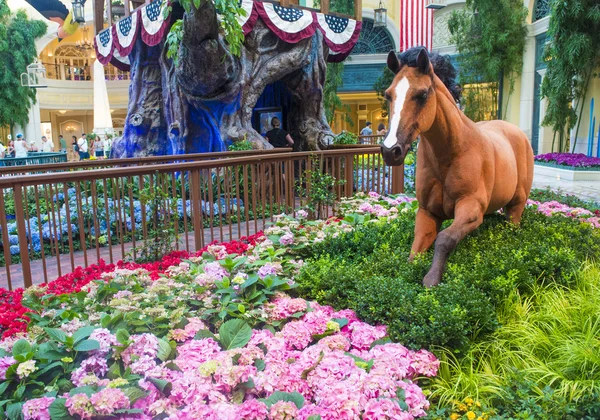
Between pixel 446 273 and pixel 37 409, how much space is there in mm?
2563

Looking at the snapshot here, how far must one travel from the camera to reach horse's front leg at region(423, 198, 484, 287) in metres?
3.55

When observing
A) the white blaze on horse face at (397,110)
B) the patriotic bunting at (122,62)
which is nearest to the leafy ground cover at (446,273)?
the white blaze on horse face at (397,110)

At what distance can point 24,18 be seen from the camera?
27.8m

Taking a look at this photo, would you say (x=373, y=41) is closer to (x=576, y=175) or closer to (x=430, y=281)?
(x=576, y=175)

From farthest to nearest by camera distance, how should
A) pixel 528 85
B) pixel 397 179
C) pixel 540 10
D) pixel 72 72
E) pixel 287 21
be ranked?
1. pixel 72 72
2. pixel 528 85
3. pixel 540 10
4. pixel 287 21
5. pixel 397 179

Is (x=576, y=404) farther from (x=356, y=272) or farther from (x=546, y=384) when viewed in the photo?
(x=356, y=272)

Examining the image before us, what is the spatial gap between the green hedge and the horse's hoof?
5 centimetres

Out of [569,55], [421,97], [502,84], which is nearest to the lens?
[421,97]

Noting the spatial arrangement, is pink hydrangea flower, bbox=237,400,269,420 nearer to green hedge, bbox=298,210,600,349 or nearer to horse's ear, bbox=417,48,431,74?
green hedge, bbox=298,210,600,349

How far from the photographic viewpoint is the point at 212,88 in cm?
Answer: 984

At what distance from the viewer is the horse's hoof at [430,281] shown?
11.4 ft

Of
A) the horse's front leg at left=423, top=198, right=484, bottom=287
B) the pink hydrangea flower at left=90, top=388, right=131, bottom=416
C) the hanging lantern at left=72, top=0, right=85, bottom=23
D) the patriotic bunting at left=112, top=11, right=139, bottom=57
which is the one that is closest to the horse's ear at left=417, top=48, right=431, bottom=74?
the horse's front leg at left=423, top=198, right=484, bottom=287

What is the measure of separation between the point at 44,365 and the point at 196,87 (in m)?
7.87

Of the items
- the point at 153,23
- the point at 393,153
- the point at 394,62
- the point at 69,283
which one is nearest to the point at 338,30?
the point at 153,23
